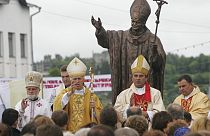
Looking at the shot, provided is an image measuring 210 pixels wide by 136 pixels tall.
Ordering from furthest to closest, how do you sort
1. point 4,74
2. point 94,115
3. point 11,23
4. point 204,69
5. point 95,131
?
point 11,23 < point 4,74 < point 204,69 < point 94,115 < point 95,131

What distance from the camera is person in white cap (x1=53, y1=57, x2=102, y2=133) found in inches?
451

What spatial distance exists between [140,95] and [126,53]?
2.28 feet

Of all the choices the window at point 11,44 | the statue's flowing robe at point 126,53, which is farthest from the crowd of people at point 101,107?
the window at point 11,44

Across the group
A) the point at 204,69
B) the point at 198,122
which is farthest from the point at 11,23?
the point at 198,122

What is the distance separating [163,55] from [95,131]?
4282 millimetres

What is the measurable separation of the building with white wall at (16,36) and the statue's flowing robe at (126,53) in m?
37.6

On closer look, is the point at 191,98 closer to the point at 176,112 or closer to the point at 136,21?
the point at 136,21

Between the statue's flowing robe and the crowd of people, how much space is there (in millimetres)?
307

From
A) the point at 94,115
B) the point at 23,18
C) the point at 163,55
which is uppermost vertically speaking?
the point at 23,18

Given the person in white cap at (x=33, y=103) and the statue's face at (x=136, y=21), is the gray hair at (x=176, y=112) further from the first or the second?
the person in white cap at (x=33, y=103)

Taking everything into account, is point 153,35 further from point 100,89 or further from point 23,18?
point 23,18

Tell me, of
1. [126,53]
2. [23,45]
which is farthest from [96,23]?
[23,45]

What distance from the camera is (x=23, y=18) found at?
51688 mm

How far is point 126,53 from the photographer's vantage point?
1203 cm
